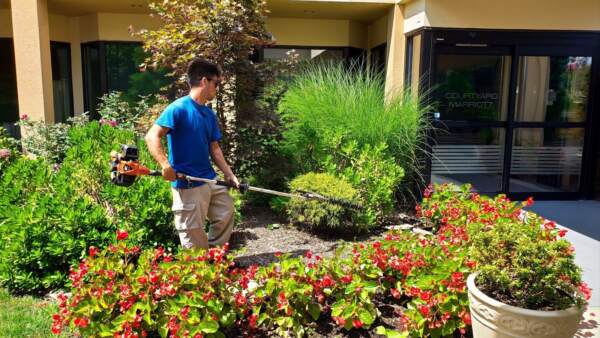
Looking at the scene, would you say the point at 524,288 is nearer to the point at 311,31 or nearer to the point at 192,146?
the point at 192,146

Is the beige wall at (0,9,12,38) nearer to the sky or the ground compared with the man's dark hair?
nearer to the sky

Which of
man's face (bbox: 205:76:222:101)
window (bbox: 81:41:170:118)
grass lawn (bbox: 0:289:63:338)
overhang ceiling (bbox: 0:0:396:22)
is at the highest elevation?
overhang ceiling (bbox: 0:0:396:22)

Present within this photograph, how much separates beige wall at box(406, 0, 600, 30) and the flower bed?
4.25 metres

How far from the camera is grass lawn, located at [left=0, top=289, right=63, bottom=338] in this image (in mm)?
3244

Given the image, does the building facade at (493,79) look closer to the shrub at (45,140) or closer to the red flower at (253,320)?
the shrub at (45,140)

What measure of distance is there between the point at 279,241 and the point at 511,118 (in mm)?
4121

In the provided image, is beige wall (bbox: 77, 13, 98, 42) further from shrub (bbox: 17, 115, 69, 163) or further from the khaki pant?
the khaki pant

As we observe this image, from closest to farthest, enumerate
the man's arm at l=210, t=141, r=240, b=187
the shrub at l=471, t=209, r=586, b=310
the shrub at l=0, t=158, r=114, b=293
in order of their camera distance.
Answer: the shrub at l=471, t=209, r=586, b=310 < the shrub at l=0, t=158, r=114, b=293 < the man's arm at l=210, t=141, r=240, b=187

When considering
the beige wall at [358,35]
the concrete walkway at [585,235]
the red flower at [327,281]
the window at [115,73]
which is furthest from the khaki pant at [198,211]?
the beige wall at [358,35]

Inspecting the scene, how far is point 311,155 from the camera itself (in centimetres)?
595

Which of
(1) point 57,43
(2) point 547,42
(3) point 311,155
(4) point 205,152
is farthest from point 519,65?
(1) point 57,43

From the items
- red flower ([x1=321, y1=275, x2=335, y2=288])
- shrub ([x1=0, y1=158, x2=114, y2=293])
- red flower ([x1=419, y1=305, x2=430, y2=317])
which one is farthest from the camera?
shrub ([x1=0, y1=158, x2=114, y2=293])

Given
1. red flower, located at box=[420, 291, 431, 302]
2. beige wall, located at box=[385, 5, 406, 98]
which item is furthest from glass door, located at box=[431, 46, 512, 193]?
red flower, located at box=[420, 291, 431, 302]

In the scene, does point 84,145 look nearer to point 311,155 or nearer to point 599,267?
point 311,155
